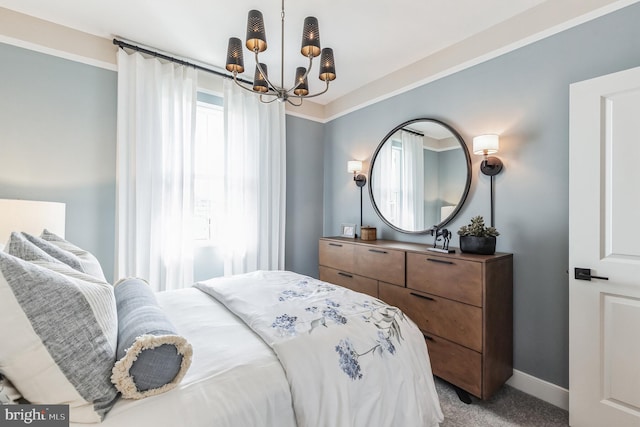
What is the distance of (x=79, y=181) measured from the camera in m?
2.39

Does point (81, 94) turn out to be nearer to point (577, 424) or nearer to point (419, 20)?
point (419, 20)

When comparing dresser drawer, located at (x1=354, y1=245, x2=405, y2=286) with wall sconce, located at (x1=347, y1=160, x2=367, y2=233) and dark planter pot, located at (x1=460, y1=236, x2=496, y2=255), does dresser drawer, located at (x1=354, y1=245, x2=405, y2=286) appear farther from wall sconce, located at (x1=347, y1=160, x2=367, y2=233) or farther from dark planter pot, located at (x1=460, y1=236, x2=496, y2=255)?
wall sconce, located at (x1=347, y1=160, x2=367, y2=233)

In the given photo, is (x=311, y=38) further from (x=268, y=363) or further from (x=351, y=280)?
(x=351, y=280)

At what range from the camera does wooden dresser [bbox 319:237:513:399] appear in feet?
6.08

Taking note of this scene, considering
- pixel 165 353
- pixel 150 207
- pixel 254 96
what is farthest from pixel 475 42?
pixel 150 207

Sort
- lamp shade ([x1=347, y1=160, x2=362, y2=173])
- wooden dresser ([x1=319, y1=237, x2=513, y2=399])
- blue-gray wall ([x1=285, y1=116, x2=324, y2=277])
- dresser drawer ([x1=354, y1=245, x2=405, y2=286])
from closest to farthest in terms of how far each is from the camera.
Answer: wooden dresser ([x1=319, y1=237, x2=513, y2=399]) → dresser drawer ([x1=354, y1=245, x2=405, y2=286]) → lamp shade ([x1=347, y1=160, x2=362, y2=173]) → blue-gray wall ([x1=285, y1=116, x2=324, y2=277])

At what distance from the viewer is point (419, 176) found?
2.79 meters

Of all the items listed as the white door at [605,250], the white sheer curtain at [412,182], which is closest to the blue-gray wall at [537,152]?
the white door at [605,250]

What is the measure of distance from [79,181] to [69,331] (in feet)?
7.18

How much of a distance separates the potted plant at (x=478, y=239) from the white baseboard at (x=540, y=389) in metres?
0.95

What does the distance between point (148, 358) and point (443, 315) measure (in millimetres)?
1853

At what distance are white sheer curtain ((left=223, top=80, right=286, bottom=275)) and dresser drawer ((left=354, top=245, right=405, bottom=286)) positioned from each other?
1.13m

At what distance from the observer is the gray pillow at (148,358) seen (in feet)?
2.67

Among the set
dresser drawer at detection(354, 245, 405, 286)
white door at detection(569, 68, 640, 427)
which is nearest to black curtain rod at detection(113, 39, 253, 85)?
dresser drawer at detection(354, 245, 405, 286)
